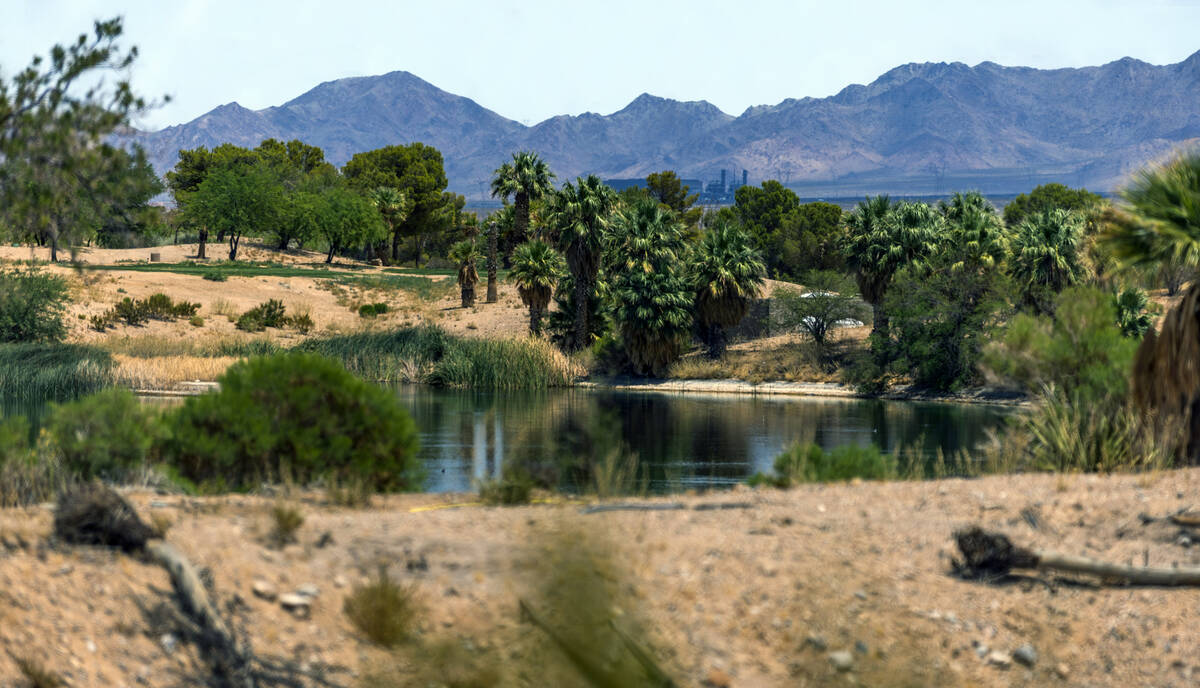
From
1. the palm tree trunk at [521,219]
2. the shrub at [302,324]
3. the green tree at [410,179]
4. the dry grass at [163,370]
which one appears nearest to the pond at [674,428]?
the dry grass at [163,370]

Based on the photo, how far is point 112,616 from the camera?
859cm

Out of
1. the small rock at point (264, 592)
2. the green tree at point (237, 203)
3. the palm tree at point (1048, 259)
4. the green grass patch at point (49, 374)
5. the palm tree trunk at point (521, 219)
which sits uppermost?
the green tree at point (237, 203)

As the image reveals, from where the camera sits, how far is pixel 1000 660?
9.21 metres

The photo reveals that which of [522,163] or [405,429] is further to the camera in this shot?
[522,163]

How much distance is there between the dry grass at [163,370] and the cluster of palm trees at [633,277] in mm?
19164

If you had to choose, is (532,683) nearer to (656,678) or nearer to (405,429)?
(656,678)

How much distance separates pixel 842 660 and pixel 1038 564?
2460 millimetres

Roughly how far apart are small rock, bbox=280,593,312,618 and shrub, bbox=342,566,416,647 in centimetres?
31

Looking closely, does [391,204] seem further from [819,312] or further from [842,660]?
[842,660]

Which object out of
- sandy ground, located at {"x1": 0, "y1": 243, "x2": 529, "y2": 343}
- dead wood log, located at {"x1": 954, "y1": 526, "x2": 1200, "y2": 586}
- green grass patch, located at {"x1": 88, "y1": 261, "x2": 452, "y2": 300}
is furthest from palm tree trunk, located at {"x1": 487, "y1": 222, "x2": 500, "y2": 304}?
dead wood log, located at {"x1": 954, "y1": 526, "x2": 1200, "y2": 586}

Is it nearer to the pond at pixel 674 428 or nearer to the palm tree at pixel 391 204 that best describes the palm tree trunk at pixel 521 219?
the pond at pixel 674 428

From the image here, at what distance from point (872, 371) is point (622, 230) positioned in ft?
50.8

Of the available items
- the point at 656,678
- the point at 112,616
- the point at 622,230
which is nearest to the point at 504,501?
the point at 112,616

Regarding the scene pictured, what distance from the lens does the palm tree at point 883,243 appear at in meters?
60.9
